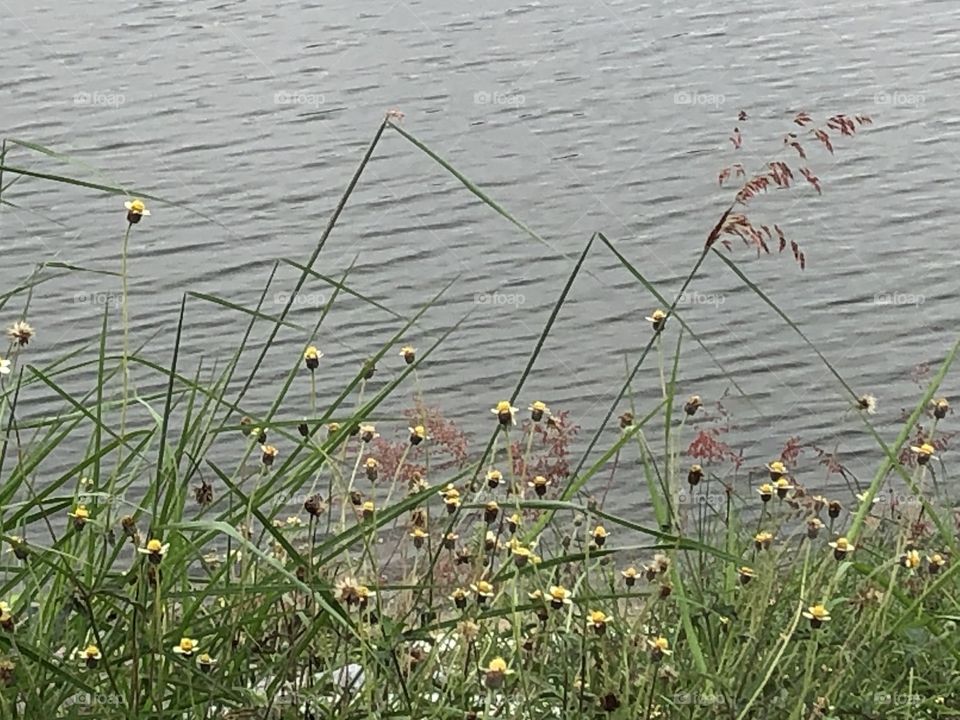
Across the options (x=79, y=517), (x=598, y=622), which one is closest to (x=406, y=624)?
(x=598, y=622)

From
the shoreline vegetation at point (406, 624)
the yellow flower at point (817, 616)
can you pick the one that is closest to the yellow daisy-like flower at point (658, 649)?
the shoreline vegetation at point (406, 624)

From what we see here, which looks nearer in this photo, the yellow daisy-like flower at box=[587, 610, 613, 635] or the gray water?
the yellow daisy-like flower at box=[587, 610, 613, 635]

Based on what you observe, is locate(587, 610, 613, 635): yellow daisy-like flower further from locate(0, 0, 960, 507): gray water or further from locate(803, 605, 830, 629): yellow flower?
locate(0, 0, 960, 507): gray water

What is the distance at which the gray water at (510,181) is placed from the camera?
5742 millimetres

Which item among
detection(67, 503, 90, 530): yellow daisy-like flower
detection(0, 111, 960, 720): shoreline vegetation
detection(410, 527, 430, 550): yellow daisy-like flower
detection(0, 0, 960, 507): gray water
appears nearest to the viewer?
detection(67, 503, 90, 530): yellow daisy-like flower

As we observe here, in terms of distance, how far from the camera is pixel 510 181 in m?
7.39

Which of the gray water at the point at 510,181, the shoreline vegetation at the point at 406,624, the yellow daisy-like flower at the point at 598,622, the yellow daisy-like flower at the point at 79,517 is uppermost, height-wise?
the yellow daisy-like flower at the point at 79,517

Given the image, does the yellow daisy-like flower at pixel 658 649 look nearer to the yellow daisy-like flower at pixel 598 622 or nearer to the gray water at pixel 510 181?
the yellow daisy-like flower at pixel 598 622

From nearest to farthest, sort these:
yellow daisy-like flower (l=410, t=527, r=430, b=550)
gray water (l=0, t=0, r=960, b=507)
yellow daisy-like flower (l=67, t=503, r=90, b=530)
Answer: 1. yellow daisy-like flower (l=67, t=503, r=90, b=530)
2. yellow daisy-like flower (l=410, t=527, r=430, b=550)
3. gray water (l=0, t=0, r=960, b=507)

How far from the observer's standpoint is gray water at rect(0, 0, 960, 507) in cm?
Result: 574

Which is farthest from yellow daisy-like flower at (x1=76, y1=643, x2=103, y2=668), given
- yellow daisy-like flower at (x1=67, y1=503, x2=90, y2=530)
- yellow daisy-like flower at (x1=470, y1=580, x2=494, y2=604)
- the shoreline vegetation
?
yellow daisy-like flower at (x1=470, y1=580, x2=494, y2=604)

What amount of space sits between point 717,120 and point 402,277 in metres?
2.56

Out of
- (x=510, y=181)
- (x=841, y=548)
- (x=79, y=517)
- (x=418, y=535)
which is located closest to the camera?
(x=79, y=517)

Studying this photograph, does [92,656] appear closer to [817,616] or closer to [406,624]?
[406,624]
